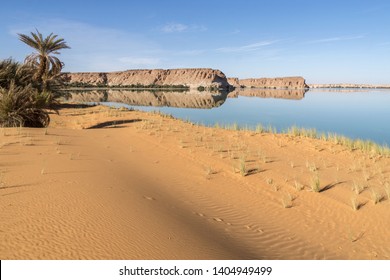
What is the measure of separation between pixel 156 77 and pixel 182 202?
6918 inches

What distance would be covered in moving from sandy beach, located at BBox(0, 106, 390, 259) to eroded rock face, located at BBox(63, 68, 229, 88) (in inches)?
5527

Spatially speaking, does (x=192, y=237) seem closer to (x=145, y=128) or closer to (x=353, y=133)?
(x=145, y=128)

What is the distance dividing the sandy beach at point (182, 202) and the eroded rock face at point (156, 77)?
140 meters

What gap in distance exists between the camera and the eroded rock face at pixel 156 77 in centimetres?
15738

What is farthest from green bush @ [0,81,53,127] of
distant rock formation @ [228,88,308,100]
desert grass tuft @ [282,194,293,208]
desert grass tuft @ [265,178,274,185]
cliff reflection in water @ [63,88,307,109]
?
distant rock formation @ [228,88,308,100]

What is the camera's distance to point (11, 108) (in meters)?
12.8

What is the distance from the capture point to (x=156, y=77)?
177000 millimetres

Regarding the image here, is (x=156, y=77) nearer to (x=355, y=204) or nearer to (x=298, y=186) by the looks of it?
(x=298, y=186)

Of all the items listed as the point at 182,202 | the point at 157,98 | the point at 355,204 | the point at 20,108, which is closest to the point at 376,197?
the point at 355,204

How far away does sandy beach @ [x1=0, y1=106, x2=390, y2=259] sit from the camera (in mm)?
4004

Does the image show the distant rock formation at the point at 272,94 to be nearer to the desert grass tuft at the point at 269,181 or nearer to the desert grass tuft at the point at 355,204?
the desert grass tuft at the point at 269,181

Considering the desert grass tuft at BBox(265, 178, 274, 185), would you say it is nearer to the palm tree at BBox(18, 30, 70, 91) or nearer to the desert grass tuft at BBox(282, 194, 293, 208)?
the desert grass tuft at BBox(282, 194, 293, 208)

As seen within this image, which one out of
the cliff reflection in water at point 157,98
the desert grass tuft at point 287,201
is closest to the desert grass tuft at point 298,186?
the desert grass tuft at point 287,201

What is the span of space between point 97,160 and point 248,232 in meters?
4.90
